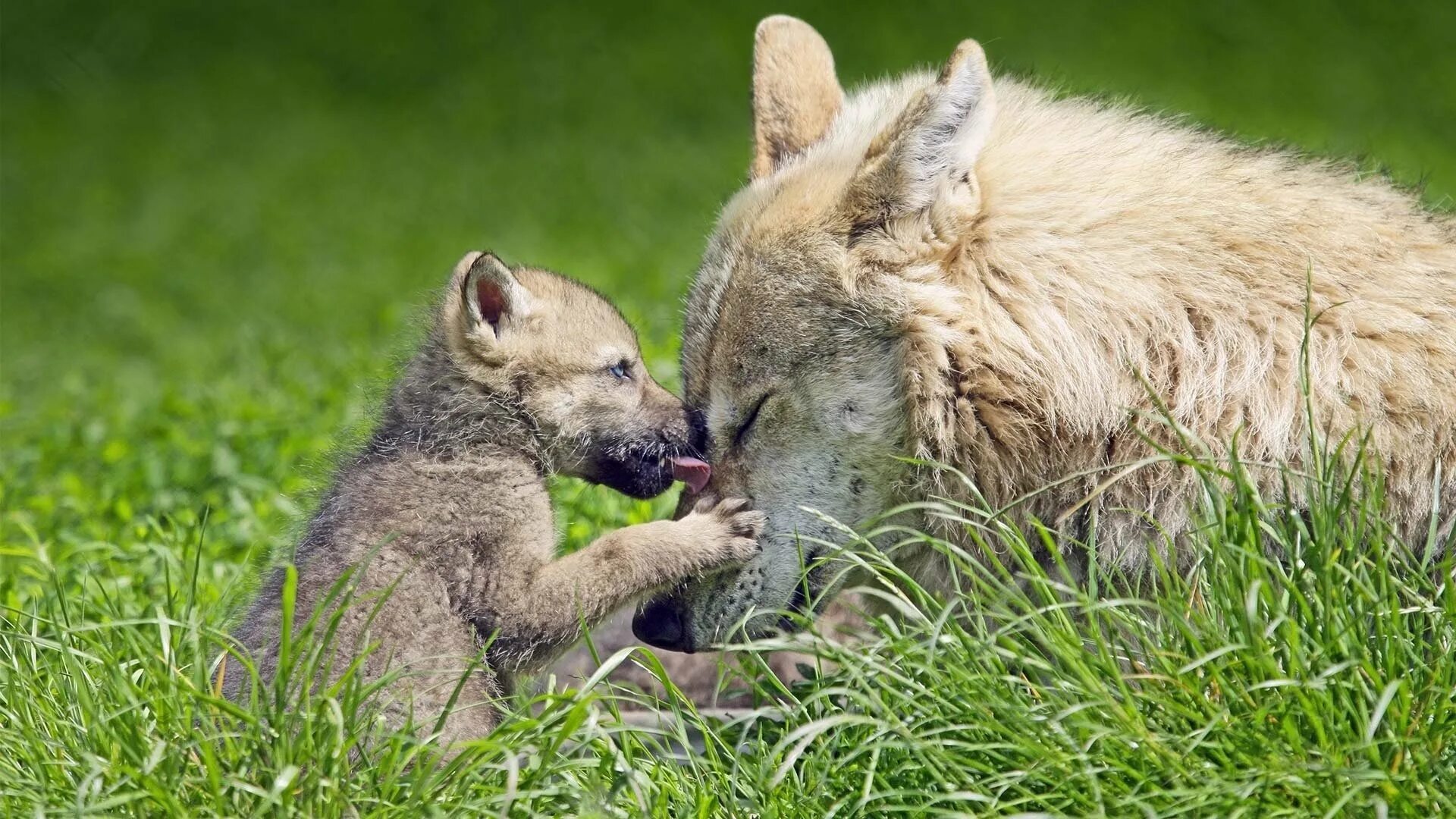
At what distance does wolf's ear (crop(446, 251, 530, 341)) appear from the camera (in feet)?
12.4

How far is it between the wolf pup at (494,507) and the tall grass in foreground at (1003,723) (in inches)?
12.5

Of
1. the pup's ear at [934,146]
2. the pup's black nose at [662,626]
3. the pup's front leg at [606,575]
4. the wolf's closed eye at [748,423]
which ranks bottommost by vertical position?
the pup's black nose at [662,626]

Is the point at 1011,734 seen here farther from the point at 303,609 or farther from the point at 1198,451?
the point at 303,609

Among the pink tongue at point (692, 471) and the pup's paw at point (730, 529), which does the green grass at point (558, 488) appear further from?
the pink tongue at point (692, 471)

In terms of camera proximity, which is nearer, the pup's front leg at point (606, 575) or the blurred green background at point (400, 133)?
the pup's front leg at point (606, 575)

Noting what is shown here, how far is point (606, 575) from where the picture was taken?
142 inches

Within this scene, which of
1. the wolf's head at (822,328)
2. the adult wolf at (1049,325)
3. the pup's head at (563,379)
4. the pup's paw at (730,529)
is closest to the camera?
the adult wolf at (1049,325)

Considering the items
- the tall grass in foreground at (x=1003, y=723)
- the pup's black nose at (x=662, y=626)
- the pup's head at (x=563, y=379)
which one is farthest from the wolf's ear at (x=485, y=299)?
the tall grass in foreground at (x=1003, y=723)

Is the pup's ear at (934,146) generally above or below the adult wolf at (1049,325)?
above

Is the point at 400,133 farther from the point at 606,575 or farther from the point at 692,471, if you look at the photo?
the point at 606,575

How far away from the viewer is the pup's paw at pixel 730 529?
3709mm

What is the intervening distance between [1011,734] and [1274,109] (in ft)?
46.0

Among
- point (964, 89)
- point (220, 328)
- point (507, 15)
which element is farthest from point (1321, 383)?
point (507, 15)

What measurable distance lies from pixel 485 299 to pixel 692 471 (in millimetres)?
708
